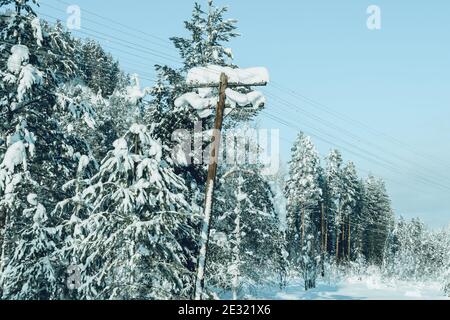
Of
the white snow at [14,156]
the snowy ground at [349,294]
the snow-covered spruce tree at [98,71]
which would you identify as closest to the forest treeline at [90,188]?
the white snow at [14,156]

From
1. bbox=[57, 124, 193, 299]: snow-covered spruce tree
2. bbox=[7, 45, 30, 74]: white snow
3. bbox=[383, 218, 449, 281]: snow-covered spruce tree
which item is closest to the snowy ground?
bbox=[57, 124, 193, 299]: snow-covered spruce tree

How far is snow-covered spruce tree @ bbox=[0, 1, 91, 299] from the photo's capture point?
13211 millimetres

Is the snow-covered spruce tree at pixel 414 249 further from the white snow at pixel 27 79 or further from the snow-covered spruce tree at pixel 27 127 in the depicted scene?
the white snow at pixel 27 79

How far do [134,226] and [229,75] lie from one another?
524 centimetres

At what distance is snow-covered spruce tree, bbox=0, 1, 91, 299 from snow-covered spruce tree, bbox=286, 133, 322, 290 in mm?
31781

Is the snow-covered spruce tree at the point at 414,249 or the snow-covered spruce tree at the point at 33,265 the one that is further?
the snow-covered spruce tree at the point at 414,249

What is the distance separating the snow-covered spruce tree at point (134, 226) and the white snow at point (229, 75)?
2.40m

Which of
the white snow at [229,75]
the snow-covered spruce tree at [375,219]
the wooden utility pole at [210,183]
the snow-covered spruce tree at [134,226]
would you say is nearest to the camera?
the snow-covered spruce tree at [134,226]

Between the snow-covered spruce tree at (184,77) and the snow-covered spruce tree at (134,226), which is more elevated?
the snow-covered spruce tree at (184,77)

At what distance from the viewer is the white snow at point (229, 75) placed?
1284 centimetres

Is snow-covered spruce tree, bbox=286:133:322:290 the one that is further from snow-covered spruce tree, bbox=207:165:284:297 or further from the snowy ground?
snow-covered spruce tree, bbox=207:165:284:297

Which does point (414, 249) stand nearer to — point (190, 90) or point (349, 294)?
point (349, 294)
